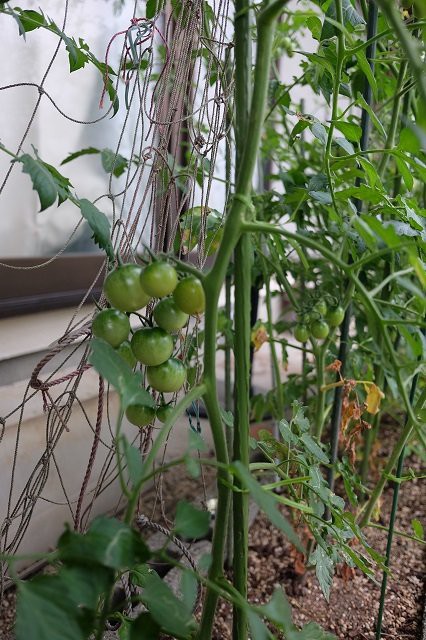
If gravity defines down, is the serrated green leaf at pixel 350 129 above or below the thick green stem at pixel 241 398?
above

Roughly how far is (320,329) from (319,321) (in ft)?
0.07

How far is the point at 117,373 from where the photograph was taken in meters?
0.52

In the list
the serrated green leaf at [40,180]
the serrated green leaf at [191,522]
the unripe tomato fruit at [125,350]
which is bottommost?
the serrated green leaf at [191,522]

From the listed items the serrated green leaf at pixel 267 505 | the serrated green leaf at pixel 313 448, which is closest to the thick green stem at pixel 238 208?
the serrated green leaf at pixel 267 505

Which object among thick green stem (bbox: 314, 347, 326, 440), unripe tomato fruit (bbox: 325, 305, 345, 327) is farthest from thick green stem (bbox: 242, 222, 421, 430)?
thick green stem (bbox: 314, 347, 326, 440)

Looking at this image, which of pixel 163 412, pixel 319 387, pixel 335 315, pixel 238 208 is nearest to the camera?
pixel 238 208

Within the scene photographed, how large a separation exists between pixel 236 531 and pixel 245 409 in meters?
0.17

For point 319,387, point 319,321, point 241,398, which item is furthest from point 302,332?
point 241,398

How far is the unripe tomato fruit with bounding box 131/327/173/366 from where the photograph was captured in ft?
1.86

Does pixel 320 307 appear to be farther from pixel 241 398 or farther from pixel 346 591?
pixel 346 591

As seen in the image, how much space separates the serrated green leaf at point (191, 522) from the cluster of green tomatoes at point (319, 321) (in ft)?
2.05

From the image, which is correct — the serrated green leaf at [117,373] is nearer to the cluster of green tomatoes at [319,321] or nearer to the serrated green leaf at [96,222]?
the serrated green leaf at [96,222]

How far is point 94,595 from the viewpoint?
447 mm

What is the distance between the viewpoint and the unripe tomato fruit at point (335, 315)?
1.06 m
